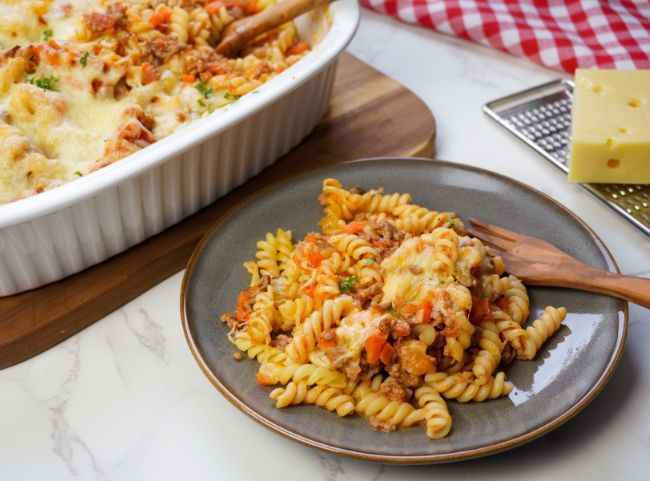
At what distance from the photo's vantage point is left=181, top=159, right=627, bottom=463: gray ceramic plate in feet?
7.39

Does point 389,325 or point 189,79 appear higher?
point 189,79

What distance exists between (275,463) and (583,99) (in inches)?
78.2

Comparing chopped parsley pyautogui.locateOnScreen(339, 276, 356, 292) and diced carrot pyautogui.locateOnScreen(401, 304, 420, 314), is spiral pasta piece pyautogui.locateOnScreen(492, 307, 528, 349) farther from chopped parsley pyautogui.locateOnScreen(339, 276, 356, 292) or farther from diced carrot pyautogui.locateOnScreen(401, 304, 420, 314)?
chopped parsley pyautogui.locateOnScreen(339, 276, 356, 292)

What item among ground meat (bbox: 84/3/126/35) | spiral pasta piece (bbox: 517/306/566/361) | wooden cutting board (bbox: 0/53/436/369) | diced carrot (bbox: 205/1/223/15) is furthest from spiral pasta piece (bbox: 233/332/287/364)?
diced carrot (bbox: 205/1/223/15)

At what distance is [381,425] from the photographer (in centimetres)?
230

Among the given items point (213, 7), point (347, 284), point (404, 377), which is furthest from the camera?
point (213, 7)

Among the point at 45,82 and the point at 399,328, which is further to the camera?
the point at 45,82

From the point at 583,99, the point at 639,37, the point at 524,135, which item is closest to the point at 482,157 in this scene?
Answer: the point at 524,135

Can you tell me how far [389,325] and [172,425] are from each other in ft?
2.52

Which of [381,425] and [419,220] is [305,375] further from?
[419,220]

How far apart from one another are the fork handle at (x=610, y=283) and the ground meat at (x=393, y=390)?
708 millimetres

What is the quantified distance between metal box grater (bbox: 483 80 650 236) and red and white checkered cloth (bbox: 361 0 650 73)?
317 millimetres

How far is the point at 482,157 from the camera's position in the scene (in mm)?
3732

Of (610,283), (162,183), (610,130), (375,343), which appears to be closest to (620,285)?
(610,283)
